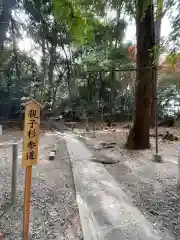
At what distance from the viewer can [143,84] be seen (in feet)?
Answer: 17.7

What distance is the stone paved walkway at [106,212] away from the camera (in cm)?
200

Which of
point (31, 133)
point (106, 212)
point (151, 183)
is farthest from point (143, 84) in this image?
point (31, 133)

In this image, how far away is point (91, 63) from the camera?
9203mm

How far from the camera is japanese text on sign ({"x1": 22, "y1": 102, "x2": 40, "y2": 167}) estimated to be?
1779 mm

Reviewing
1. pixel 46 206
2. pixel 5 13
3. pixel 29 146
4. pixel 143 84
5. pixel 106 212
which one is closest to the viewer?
pixel 29 146

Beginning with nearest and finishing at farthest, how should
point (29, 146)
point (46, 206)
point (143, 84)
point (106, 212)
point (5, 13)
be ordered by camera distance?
point (29, 146)
point (106, 212)
point (46, 206)
point (143, 84)
point (5, 13)

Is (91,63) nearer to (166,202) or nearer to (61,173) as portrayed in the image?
(61,173)

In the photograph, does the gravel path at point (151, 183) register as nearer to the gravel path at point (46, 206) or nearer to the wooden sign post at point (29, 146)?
the gravel path at point (46, 206)

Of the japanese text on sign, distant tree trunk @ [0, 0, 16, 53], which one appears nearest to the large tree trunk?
distant tree trunk @ [0, 0, 16, 53]

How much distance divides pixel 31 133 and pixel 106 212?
1122mm

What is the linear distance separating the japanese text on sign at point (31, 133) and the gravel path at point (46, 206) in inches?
25.9

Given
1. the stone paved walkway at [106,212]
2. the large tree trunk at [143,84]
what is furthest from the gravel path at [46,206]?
the large tree trunk at [143,84]

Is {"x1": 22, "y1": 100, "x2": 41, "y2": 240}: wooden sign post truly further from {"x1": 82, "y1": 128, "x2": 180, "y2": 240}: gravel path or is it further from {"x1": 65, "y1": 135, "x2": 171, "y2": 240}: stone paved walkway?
{"x1": 82, "y1": 128, "x2": 180, "y2": 240}: gravel path

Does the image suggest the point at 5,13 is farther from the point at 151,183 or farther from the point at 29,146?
the point at 29,146
